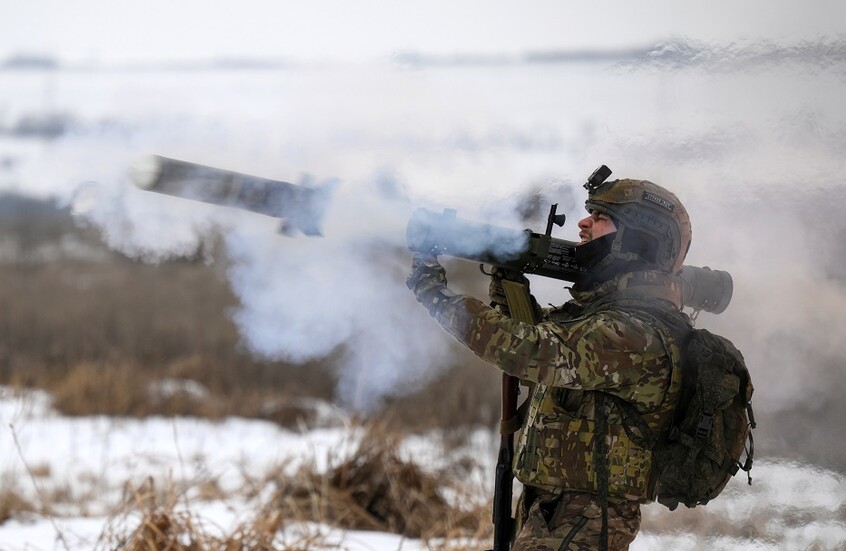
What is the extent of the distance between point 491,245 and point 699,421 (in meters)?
A: 0.92

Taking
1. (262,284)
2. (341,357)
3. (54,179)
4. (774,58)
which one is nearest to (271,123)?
(54,179)

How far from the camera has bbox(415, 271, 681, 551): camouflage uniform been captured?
266 cm

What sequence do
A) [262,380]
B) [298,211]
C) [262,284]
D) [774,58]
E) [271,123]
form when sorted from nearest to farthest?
[298,211] < [262,284] < [774,58] < [271,123] < [262,380]

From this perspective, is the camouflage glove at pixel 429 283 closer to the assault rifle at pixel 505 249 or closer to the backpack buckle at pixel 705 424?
the assault rifle at pixel 505 249

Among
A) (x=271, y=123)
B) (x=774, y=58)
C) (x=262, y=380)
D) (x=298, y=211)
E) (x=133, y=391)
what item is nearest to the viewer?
(x=298, y=211)

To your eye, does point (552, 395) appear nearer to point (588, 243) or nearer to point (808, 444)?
point (588, 243)

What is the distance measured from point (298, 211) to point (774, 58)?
2.89 metres

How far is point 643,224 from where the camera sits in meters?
2.96

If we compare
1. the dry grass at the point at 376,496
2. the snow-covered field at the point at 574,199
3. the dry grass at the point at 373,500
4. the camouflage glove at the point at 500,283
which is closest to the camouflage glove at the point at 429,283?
the camouflage glove at the point at 500,283

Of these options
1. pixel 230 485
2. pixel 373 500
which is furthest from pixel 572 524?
pixel 230 485

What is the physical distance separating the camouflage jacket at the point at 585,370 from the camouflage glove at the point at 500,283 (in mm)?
256

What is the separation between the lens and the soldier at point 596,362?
267 cm

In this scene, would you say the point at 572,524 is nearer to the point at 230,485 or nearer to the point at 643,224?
the point at 643,224

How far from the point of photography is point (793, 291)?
4789 millimetres
